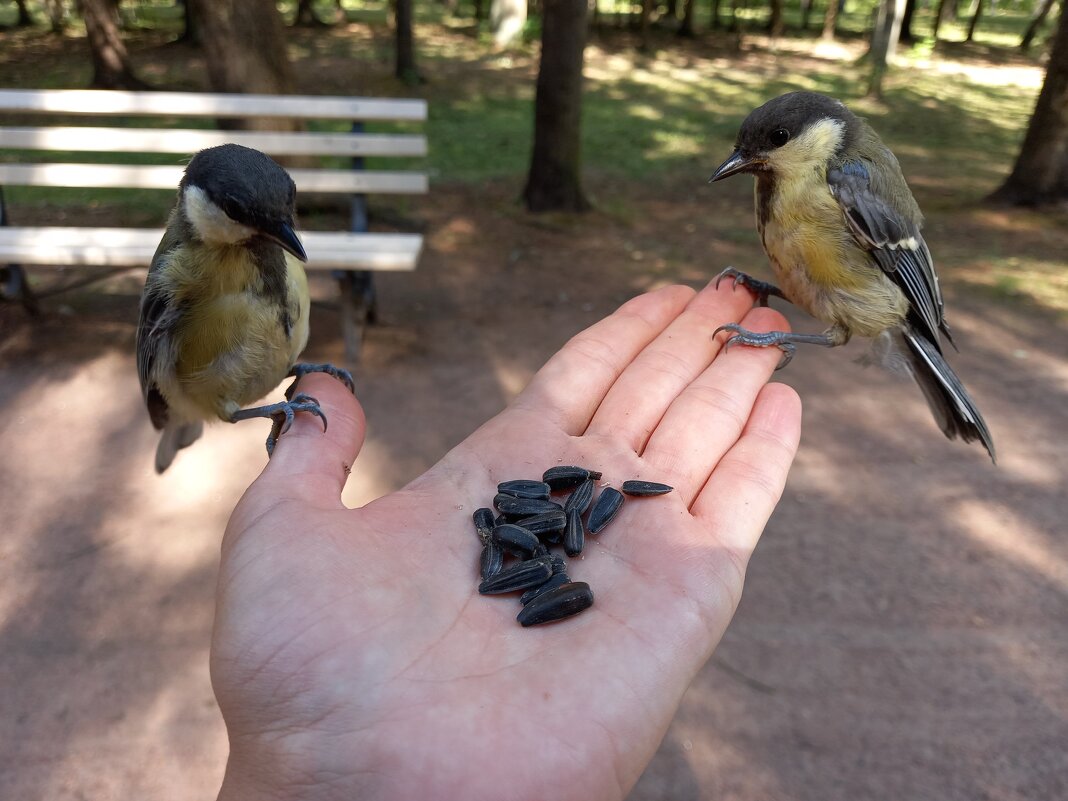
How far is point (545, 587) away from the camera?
2172 millimetres

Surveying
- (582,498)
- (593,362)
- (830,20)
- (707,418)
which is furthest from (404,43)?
(830,20)

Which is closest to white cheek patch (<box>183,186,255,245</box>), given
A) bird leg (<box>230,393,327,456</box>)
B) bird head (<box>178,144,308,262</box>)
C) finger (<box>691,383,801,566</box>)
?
bird head (<box>178,144,308,262</box>)

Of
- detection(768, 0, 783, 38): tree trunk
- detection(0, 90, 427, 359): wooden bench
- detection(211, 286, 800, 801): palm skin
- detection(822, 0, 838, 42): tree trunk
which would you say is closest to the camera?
detection(211, 286, 800, 801): palm skin

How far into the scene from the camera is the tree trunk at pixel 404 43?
15.3 metres

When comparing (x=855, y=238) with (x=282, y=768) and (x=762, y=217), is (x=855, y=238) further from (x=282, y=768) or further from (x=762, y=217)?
(x=282, y=768)

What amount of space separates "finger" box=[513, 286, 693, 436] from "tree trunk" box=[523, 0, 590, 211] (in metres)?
5.74

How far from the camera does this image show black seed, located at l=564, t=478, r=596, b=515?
8.18 feet

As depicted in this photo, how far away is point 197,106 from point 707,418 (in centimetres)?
553

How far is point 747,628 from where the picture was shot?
3652 mm

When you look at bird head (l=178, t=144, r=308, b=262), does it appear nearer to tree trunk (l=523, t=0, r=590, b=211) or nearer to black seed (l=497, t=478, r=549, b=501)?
black seed (l=497, t=478, r=549, b=501)

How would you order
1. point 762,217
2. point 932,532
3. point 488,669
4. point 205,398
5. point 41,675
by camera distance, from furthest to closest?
point 932,532 < point 41,675 < point 762,217 < point 205,398 < point 488,669

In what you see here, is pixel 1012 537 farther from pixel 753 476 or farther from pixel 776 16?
pixel 776 16

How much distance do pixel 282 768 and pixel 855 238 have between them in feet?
8.64

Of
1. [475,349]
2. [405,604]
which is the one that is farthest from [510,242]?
[405,604]
